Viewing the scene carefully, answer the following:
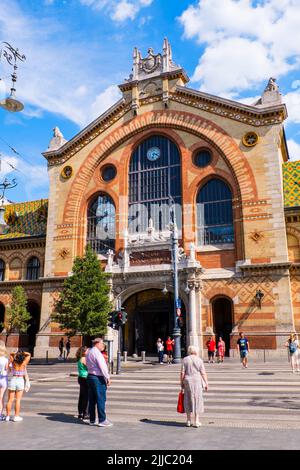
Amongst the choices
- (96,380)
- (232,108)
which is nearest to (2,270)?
(232,108)

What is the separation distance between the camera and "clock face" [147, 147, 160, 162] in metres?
35.1

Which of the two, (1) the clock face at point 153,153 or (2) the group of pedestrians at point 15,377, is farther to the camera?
(1) the clock face at point 153,153

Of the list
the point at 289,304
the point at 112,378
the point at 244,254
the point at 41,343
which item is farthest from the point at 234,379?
the point at 41,343

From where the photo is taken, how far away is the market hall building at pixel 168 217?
28.9 metres

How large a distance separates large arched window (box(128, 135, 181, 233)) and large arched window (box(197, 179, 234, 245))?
72.8 inches

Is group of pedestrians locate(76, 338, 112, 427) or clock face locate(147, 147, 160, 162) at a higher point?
clock face locate(147, 147, 160, 162)

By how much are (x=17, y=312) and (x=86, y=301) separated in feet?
27.6

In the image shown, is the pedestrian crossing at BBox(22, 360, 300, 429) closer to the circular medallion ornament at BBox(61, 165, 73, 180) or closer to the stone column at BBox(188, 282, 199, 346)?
the stone column at BBox(188, 282, 199, 346)

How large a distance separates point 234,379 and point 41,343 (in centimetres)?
2152

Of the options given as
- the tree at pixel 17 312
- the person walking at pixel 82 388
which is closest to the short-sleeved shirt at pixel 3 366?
the person walking at pixel 82 388

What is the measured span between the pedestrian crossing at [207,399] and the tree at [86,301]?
9881 mm

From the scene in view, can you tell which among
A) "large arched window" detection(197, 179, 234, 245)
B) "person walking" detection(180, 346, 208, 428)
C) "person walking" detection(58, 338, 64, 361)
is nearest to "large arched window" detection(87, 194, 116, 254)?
"large arched window" detection(197, 179, 234, 245)

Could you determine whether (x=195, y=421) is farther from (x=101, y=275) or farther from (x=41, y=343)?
(x=41, y=343)

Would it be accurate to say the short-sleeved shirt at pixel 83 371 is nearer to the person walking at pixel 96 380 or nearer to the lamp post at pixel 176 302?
the person walking at pixel 96 380
